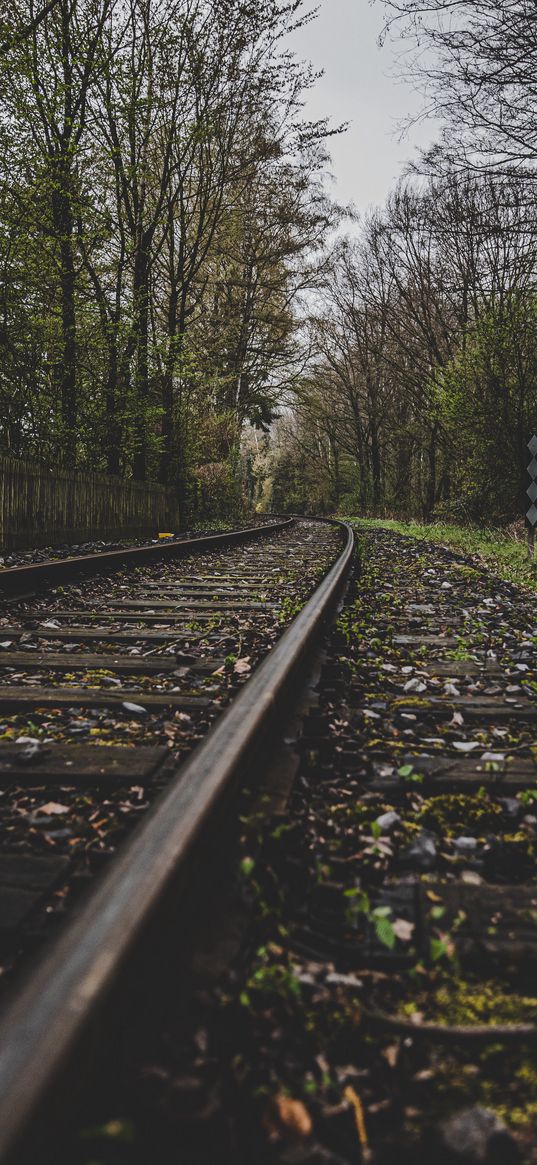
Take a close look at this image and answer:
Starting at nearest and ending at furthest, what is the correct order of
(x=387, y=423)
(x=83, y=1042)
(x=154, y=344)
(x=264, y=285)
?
(x=83, y=1042) → (x=154, y=344) → (x=264, y=285) → (x=387, y=423)

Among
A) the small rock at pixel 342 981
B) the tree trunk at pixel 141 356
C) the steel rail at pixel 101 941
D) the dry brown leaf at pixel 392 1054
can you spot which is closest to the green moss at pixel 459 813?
the steel rail at pixel 101 941

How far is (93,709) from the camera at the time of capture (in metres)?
2.85

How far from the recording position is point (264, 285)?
857 inches

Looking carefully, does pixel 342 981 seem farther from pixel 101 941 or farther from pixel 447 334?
pixel 447 334

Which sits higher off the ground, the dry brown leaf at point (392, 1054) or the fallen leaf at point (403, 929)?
the fallen leaf at point (403, 929)

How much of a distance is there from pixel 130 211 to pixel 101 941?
55.9ft

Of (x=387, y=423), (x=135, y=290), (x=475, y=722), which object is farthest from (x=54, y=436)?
(x=387, y=423)

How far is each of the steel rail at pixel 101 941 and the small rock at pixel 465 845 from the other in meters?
0.61

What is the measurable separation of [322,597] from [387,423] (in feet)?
104

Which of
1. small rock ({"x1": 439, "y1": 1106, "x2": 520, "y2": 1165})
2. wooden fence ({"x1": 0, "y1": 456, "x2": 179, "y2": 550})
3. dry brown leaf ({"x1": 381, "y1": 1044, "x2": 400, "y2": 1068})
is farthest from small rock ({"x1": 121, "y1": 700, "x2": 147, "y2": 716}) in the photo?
wooden fence ({"x1": 0, "y1": 456, "x2": 179, "y2": 550})

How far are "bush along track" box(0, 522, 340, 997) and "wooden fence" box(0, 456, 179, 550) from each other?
4221 mm

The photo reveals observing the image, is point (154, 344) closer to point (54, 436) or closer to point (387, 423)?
point (54, 436)

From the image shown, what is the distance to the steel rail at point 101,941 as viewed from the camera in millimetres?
729

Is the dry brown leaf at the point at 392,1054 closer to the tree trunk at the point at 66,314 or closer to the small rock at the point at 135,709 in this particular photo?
the small rock at the point at 135,709
